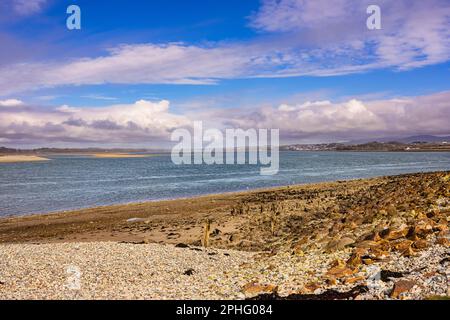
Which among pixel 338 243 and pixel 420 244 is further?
pixel 338 243

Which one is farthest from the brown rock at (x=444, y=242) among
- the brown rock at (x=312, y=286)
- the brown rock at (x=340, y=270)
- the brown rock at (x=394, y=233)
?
the brown rock at (x=312, y=286)

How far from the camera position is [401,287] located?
9812 mm

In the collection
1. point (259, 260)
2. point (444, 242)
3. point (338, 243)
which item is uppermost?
point (444, 242)

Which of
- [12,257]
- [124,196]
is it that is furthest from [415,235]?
[124,196]

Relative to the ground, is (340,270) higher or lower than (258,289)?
higher

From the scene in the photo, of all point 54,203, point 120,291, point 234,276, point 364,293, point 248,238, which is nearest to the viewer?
point 364,293

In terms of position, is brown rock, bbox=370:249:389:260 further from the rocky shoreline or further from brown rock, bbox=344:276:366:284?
brown rock, bbox=344:276:366:284

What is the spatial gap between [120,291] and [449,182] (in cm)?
2171

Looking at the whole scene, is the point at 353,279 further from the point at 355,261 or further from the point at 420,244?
the point at 420,244

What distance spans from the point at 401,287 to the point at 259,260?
742 cm

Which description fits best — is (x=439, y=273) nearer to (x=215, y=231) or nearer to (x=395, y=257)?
(x=395, y=257)

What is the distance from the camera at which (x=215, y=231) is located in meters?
25.1

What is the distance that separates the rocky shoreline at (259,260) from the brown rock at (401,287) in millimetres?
28

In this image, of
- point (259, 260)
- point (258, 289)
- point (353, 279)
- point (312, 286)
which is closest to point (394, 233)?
point (353, 279)
